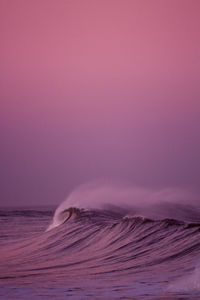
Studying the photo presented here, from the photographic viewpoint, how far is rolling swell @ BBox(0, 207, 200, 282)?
425 centimetres

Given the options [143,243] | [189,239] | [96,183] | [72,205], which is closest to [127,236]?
[143,243]

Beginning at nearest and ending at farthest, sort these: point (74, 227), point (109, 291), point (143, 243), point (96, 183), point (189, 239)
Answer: point (109, 291) < point (189, 239) < point (143, 243) < point (74, 227) < point (96, 183)

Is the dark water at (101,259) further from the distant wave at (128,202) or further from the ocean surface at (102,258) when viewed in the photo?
the distant wave at (128,202)

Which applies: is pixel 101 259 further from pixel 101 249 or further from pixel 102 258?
pixel 101 249

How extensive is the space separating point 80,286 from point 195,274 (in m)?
0.62

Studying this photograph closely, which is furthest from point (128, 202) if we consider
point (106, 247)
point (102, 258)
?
point (102, 258)

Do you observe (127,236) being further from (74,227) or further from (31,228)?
(31,228)

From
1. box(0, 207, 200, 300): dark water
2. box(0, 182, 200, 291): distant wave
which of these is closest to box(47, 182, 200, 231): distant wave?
box(0, 182, 200, 291): distant wave

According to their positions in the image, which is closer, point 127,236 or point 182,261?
point 182,261

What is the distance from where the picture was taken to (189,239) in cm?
489

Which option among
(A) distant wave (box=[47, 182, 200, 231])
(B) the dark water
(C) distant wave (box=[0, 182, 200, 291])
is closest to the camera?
(B) the dark water

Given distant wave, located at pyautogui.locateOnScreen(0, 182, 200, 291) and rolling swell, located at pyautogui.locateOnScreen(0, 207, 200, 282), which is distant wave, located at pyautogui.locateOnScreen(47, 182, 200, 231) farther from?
rolling swell, located at pyautogui.locateOnScreen(0, 207, 200, 282)

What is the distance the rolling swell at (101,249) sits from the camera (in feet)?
14.0

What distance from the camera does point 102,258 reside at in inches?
189
